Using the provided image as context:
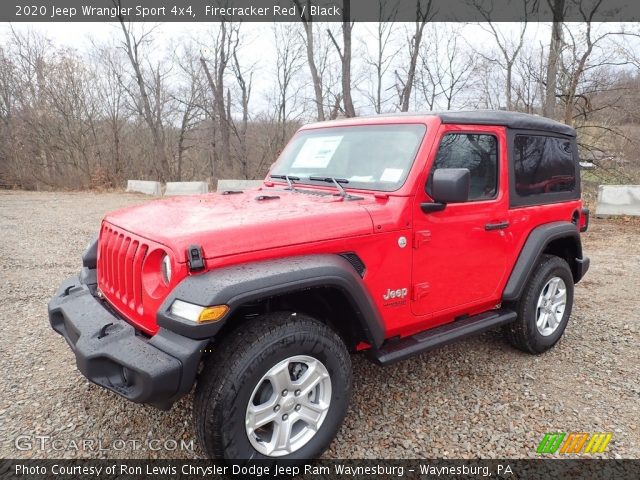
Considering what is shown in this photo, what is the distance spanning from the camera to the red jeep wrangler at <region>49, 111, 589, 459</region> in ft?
6.61

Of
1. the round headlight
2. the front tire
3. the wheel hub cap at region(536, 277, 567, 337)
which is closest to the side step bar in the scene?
the front tire

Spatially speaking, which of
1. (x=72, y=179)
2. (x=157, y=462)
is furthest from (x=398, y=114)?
(x=72, y=179)

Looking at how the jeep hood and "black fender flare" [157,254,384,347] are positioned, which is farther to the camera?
the jeep hood

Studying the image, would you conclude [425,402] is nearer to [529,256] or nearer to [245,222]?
[529,256]

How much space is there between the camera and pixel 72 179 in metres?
22.7

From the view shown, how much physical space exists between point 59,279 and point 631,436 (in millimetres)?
6392

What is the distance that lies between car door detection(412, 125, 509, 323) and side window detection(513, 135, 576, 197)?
23 centimetres

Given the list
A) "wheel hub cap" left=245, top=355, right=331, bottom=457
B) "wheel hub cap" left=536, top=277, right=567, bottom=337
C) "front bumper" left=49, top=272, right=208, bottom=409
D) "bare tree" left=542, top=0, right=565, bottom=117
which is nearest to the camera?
"front bumper" left=49, top=272, right=208, bottom=409

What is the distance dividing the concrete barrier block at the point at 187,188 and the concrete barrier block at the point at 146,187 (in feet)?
2.69

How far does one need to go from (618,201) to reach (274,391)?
35.0 feet

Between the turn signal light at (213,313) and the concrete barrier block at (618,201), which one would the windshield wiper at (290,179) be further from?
the concrete barrier block at (618,201)

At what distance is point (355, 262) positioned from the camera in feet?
8.08

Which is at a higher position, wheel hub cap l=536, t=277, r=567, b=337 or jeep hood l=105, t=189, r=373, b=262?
jeep hood l=105, t=189, r=373, b=262

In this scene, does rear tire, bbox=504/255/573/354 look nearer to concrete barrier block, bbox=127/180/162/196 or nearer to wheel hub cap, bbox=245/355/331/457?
wheel hub cap, bbox=245/355/331/457
